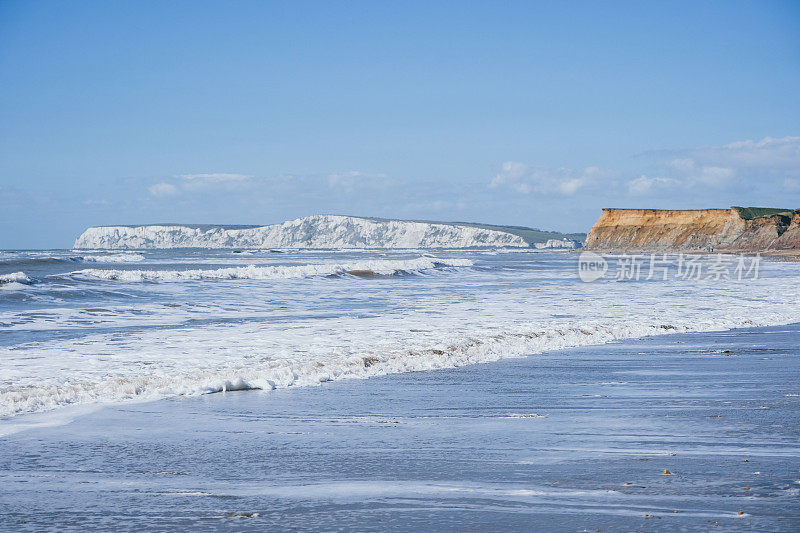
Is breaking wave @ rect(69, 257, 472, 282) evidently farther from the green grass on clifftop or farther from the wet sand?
the green grass on clifftop

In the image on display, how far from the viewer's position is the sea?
139 inches

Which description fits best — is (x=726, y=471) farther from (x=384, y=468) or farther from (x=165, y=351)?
(x=165, y=351)

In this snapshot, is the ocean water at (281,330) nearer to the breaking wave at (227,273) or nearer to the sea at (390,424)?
the sea at (390,424)

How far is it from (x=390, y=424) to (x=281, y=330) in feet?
23.7

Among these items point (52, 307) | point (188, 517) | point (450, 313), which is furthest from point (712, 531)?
point (52, 307)

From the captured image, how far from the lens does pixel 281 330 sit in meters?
12.5

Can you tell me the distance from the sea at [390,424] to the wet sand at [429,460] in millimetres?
20

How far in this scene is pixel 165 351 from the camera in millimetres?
9836

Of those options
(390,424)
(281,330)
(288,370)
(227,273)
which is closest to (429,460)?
(390,424)

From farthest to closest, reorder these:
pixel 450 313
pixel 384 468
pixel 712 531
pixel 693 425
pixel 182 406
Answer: pixel 450 313 → pixel 182 406 → pixel 693 425 → pixel 384 468 → pixel 712 531

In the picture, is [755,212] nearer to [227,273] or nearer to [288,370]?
[227,273]

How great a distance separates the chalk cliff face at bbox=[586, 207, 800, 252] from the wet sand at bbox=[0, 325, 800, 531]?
96733mm

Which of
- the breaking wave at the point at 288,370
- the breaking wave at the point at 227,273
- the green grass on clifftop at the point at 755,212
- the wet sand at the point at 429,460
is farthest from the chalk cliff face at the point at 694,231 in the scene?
the wet sand at the point at 429,460

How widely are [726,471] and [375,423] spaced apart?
2485 millimetres
